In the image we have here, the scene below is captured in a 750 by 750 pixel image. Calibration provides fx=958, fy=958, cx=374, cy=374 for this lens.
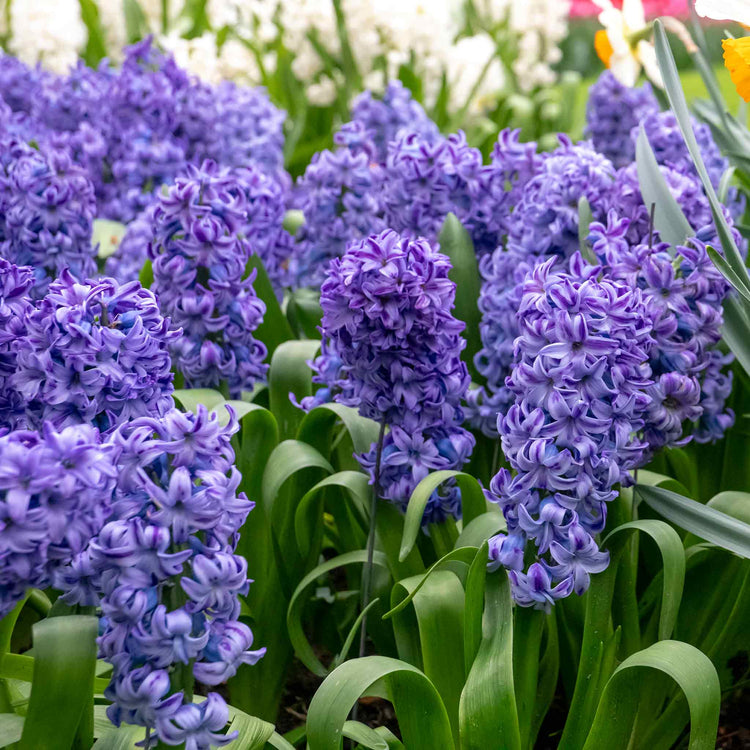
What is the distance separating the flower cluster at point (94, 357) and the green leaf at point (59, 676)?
33 cm

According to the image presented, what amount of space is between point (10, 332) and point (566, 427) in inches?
34.9

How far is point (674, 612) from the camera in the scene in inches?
64.0

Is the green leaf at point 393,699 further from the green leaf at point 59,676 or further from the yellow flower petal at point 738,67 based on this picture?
the yellow flower petal at point 738,67

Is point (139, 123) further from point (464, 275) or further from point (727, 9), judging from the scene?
point (727, 9)

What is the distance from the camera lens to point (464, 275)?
7.49 ft

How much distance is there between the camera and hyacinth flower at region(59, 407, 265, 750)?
1.16 m

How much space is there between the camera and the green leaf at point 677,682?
142 centimetres

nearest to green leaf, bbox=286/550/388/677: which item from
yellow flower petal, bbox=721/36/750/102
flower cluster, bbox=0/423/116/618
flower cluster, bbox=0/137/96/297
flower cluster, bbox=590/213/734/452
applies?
flower cluster, bbox=590/213/734/452

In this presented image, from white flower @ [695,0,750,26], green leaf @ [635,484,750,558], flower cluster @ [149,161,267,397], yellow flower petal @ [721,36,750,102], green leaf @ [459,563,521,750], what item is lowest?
green leaf @ [459,563,521,750]

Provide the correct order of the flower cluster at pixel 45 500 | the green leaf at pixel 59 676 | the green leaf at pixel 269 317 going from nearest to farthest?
the flower cluster at pixel 45 500, the green leaf at pixel 59 676, the green leaf at pixel 269 317

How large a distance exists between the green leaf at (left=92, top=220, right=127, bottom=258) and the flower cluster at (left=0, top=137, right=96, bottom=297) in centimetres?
84

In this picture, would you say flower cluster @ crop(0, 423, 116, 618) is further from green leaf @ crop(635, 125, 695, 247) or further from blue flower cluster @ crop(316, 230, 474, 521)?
green leaf @ crop(635, 125, 695, 247)

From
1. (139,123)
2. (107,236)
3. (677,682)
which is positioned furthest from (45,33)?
(677,682)

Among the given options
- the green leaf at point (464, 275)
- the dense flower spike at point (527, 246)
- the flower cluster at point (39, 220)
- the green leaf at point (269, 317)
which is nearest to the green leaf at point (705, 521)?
the dense flower spike at point (527, 246)
